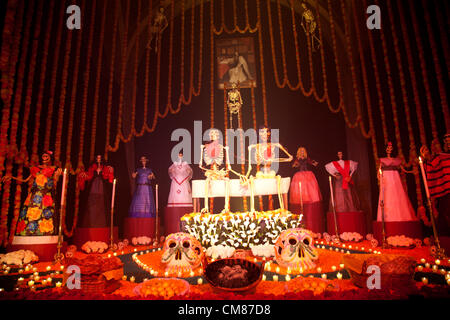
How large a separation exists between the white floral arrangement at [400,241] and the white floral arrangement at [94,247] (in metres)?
5.16

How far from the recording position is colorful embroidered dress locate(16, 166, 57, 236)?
167 inches

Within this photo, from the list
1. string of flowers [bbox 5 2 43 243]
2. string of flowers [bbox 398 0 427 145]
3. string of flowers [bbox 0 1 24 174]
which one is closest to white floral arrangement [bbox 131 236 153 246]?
string of flowers [bbox 5 2 43 243]

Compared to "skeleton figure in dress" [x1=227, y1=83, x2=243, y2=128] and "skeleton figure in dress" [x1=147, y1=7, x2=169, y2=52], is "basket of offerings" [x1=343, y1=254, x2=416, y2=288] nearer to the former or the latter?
"skeleton figure in dress" [x1=227, y1=83, x2=243, y2=128]

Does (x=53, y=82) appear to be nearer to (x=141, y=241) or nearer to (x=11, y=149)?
(x=11, y=149)

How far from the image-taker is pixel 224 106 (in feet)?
25.3

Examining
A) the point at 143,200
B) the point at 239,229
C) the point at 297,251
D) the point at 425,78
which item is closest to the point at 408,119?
the point at 425,78

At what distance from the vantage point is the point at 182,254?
3375mm

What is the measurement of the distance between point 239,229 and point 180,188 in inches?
90.0

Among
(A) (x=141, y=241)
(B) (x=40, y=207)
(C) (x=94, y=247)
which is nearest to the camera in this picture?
(B) (x=40, y=207)

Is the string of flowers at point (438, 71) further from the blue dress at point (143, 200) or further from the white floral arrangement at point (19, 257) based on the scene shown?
the white floral arrangement at point (19, 257)

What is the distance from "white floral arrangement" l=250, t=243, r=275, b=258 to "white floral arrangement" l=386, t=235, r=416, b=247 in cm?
220
